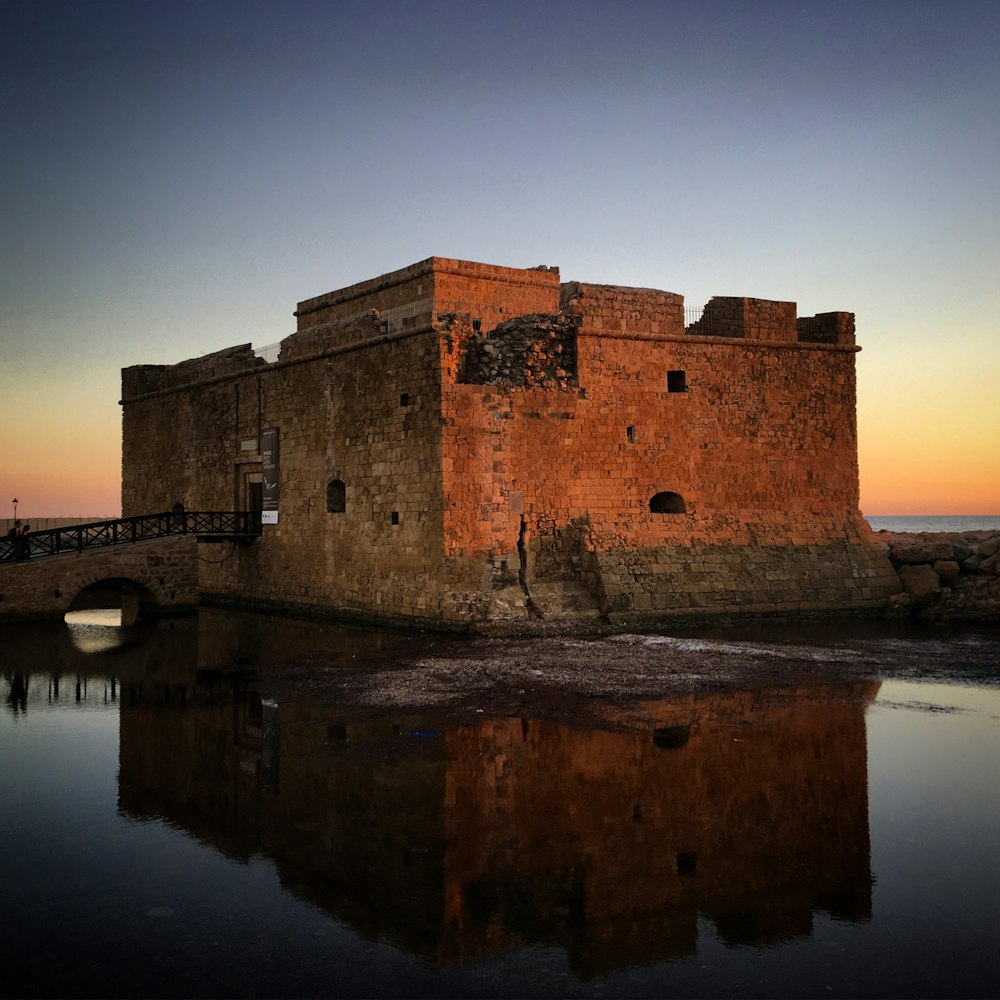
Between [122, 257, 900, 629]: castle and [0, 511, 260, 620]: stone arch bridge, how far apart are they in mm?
1276

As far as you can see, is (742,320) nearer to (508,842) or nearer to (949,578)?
A: (949,578)

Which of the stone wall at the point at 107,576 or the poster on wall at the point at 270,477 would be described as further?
the poster on wall at the point at 270,477

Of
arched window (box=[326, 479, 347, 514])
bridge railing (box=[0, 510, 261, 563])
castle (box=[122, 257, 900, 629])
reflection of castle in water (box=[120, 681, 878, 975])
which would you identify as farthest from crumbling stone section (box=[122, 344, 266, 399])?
reflection of castle in water (box=[120, 681, 878, 975])

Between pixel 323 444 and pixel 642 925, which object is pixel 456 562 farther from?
pixel 642 925

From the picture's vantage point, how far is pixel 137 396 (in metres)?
24.9

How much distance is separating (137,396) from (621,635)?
16.4 meters

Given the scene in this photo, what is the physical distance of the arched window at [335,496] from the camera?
1734 cm

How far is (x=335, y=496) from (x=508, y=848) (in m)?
12.4

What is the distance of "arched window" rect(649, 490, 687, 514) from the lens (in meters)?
16.4

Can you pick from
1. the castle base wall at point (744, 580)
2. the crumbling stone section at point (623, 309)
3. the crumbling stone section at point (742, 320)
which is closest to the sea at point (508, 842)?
the castle base wall at point (744, 580)

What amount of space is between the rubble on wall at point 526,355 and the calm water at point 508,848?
6983 millimetres

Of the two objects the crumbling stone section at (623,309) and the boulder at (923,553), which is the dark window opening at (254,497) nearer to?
the crumbling stone section at (623,309)

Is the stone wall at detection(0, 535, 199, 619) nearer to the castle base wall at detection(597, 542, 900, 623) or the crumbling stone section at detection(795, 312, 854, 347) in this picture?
the castle base wall at detection(597, 542, 900, 623)

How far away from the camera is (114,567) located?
17219mm
